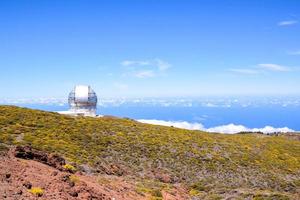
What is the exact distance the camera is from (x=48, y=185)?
57.2ft

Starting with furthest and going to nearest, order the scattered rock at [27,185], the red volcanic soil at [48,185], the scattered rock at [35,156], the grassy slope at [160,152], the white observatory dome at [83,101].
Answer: the white observatory dome at [83,101] → the grassy slope at [160,152] → the scattered rock at [35,156] → the scattered rock at [27,185] → the red volcanic soil at [48,185]

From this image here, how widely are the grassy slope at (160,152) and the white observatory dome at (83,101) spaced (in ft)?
84.6

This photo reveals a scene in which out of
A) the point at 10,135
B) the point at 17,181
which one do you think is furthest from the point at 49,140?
the point at 17,181

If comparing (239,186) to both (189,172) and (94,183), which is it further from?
(94,183)

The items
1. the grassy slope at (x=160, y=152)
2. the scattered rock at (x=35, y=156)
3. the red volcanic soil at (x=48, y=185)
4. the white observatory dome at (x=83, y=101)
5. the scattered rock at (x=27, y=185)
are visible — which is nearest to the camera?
the red volcanic soil at (x=48, y=185)

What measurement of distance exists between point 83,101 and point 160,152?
38.7 m

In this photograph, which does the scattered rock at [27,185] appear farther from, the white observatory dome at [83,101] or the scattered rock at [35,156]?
the white observatory dome at [83,101]

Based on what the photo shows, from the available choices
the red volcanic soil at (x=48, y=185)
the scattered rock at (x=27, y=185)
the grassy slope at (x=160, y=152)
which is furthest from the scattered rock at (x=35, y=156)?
the scattered rock at (x=27, y=185)

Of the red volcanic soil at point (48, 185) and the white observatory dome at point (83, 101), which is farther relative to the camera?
the white observatory dome at point (83, 101)

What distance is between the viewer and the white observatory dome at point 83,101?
72.0m

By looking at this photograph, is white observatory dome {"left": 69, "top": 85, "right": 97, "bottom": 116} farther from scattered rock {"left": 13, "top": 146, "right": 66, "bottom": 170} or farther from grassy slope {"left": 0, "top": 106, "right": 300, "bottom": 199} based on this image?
scattered rock {"left": 13, "top": 146, "right": 66, "bottom": 170}

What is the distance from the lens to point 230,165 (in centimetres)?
3628

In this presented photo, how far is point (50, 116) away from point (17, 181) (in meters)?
28.3

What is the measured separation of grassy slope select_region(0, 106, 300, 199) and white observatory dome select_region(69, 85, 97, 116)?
25783mm
